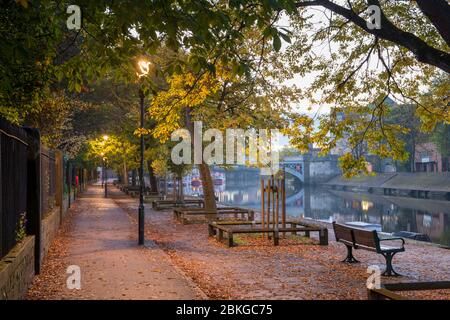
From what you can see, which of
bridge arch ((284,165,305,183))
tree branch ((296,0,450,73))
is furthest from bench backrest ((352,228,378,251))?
bridge arch ((284,165,305,183))

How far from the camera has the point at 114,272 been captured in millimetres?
9664

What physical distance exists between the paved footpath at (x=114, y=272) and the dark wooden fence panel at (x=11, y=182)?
4.13 ft

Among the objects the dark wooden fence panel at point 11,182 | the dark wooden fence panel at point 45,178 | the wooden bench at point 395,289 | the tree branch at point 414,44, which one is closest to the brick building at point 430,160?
the dark wooden fence panel at point 45,178

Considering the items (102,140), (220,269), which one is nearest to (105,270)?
(220,269)

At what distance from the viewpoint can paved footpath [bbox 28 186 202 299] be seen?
7.89m

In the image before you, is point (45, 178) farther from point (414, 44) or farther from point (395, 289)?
point (395, 289)

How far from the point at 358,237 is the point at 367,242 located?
0.41 m

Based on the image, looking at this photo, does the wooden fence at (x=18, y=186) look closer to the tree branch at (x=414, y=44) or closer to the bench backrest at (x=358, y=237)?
the tree branch at (x=414, y=44)

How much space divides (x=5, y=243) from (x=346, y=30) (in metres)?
10.7

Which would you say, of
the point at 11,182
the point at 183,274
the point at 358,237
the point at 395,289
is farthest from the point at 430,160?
the point at 11,182

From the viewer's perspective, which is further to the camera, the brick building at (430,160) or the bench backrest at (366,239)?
the brick building at (430,160)

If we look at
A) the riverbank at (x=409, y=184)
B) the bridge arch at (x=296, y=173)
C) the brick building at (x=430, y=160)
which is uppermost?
the brick building at (x=430, y=160)

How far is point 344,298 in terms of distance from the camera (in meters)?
7.97

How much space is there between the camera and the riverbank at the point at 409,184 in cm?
6406
